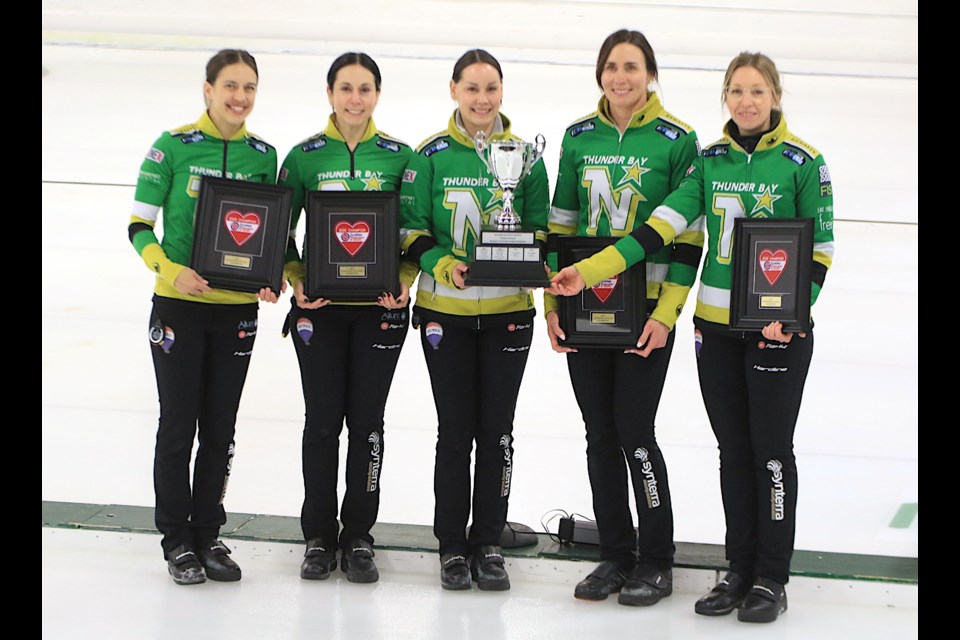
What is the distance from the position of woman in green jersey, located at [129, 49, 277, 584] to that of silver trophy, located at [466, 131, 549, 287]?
2.08ft

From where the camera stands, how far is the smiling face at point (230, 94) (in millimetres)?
3416

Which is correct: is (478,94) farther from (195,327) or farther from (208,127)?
(195,327)

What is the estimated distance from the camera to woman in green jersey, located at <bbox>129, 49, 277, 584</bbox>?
133 inches

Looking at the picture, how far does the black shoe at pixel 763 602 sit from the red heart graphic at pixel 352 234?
4.89 feet

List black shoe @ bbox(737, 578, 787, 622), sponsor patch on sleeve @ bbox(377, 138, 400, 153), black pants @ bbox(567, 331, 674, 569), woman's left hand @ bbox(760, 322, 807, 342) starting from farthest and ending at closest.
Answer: sponsor patch on sleeve @ bbox(377, 138, 400, 153) → black pants @ bbox(567, 331, 674, 569) → black shoe @ bbox(737, 578, 787, 622) → woman's left hand @ bbox(760, 322, 807, 342)

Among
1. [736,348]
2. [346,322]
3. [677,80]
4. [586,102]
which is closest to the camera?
[736,348]

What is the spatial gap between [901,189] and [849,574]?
4980 millimetres

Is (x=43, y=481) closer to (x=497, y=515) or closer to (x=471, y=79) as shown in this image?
(x=497, y=515)

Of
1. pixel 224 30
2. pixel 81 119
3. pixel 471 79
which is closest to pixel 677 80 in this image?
pixel 224 30

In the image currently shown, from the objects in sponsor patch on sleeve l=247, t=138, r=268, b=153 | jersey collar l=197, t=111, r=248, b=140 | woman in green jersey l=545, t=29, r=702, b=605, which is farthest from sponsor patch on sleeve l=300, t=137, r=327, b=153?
woman in green jersey l=545, t=29, r=702, b=605

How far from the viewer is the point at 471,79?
335cm

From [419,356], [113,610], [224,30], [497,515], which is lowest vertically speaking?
[113,610]

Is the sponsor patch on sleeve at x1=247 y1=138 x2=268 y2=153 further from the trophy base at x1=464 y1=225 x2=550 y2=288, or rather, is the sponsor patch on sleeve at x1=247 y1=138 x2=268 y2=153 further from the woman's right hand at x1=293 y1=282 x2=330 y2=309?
the trophy base at x1=464 y1=225 x2=550 y2=288

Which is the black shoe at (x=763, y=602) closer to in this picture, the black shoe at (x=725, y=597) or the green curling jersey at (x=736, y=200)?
the black shoe at (x=725, y=597)
